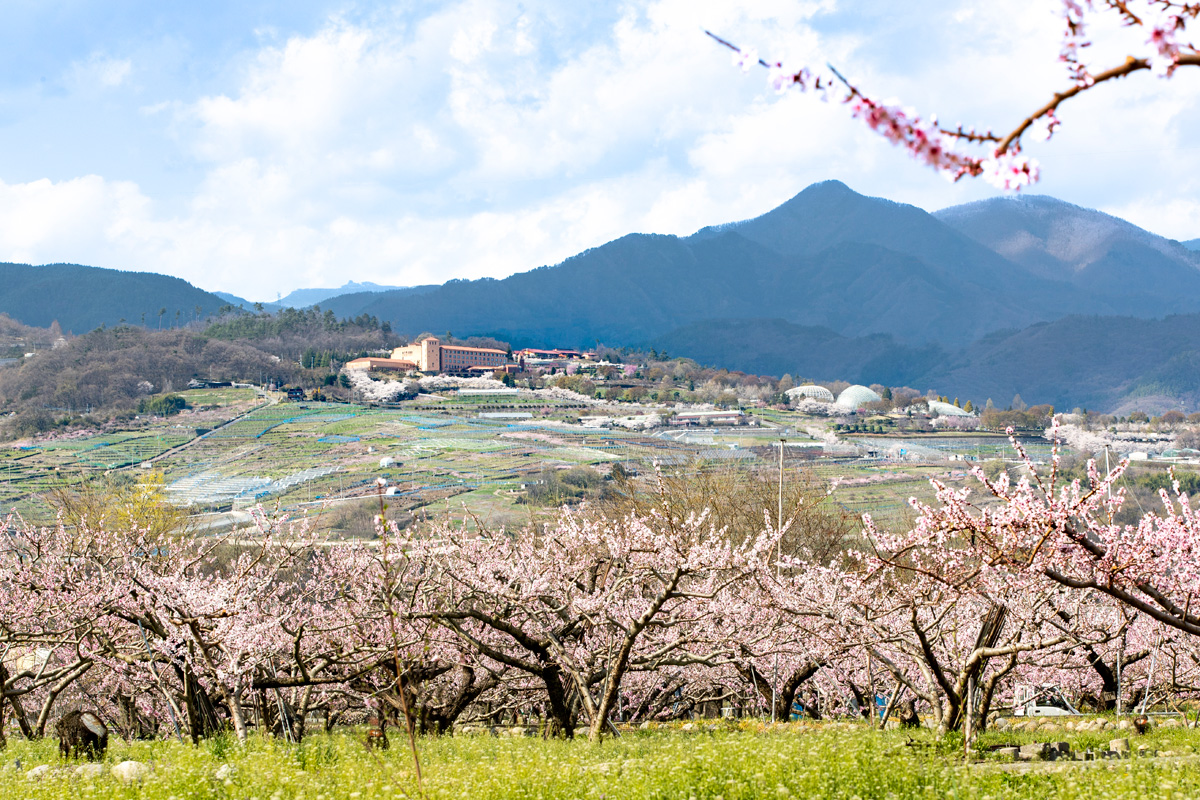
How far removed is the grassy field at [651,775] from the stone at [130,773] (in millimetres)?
108

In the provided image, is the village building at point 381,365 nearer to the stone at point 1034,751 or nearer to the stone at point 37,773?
the stone at point 37,773

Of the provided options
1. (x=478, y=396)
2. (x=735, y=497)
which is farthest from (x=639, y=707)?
(x=478, y=396)

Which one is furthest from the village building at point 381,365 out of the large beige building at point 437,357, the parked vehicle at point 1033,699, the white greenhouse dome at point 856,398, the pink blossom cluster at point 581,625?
the parked vehicle at point 1033,699

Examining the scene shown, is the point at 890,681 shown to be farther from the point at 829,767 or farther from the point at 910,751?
the point at 829,767

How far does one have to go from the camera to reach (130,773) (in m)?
7.98

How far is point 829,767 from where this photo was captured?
7.50 m

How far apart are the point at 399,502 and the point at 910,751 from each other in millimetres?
75294

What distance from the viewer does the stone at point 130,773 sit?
785cm

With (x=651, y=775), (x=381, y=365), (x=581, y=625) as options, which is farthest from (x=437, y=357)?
(x=651, y=775)

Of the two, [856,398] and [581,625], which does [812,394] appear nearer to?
[856,398]

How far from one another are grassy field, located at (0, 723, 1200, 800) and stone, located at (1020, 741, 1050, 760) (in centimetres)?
79

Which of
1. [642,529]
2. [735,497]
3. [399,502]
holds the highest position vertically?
[642,529]

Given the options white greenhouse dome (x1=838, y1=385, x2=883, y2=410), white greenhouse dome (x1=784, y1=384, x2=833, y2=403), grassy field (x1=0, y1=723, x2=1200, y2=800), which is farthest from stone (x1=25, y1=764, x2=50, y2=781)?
white greenhouse dome (x1=784, y1=384, x2=833, y2=403)

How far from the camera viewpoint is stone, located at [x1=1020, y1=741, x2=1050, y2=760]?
374 inches
